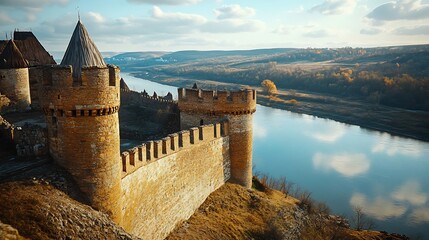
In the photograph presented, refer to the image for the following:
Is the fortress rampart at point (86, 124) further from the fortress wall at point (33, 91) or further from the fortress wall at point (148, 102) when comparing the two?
the fortress wall at point (33, 91)

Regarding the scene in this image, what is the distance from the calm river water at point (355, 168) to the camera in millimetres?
18859

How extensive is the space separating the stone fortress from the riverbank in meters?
26.1

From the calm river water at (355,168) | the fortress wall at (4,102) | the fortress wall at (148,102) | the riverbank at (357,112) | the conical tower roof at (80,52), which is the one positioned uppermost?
the conical tower roof at (80,52)

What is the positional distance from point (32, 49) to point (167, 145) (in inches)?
654

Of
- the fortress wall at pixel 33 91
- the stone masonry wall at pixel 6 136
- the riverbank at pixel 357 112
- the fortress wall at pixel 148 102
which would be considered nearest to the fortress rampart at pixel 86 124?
the stone masonry wall at pixel 6 136

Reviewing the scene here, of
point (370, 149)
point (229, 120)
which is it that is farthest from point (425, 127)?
point (229, 120)

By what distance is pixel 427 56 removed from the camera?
70250 millimetres

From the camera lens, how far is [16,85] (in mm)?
16766

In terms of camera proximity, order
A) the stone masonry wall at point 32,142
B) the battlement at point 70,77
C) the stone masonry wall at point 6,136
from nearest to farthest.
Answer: the battlement at point 70,77 < the stone masonry wall at point 32,142 < the stone masonry wall at point 6,136

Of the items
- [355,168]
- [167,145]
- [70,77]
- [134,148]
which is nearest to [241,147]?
[167,145]

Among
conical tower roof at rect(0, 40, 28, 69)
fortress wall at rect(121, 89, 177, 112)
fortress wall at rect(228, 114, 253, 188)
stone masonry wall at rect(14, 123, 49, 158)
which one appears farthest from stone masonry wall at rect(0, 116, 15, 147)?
fortress wall at rect(121, 89, 177, 112)

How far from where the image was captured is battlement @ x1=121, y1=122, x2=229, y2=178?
28.4 feet

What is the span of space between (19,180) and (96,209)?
1.51m

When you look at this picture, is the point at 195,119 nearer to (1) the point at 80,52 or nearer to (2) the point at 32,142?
(2) the point at 32,142
